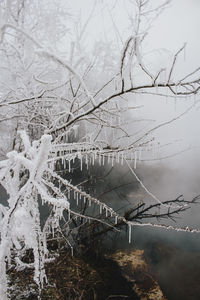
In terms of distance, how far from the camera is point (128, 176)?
40.2ft

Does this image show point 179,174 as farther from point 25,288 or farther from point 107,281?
point 25,288

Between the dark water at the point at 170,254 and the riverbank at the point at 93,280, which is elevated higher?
the riverbank at the point at 93,280

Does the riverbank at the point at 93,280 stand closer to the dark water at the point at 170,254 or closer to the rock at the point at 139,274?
the rock at the point at 139,274

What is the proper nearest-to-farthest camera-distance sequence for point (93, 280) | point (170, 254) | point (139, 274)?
point (93, 280), point (139, 274), point (170, 254)

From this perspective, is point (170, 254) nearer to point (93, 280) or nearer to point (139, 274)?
Result: point (139, 274)

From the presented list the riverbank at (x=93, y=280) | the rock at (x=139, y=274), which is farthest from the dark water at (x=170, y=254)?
the riverbank at (x=93, y=280)

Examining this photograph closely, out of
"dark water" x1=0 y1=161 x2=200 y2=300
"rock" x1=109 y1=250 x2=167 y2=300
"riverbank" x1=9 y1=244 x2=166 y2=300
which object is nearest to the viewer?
"riverbank" x1=9 y1=244 x2=166 y2=300

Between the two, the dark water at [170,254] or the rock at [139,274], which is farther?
the dark water at [170,254]

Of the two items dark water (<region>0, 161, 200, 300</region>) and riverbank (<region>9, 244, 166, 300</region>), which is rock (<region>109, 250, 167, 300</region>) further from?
dark water (<region>0, 161, 200, 300</region>)

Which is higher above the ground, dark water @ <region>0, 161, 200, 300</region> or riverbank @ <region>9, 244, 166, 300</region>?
riverbank @ <region>9, 244, 166, 300</region>

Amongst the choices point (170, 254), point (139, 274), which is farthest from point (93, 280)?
point (170, 254)

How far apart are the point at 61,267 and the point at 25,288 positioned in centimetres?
75

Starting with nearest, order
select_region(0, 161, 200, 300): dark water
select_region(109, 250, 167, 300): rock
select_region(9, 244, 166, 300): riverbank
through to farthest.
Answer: select_region(9, 244, 166, 300): riverbank, select_region(109, 250, 167, 300): rock, select_region(0, 161, 200, 300): dark water

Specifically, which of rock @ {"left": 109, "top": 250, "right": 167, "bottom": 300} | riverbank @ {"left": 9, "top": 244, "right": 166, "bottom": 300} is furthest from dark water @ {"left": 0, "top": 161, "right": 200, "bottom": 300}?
riverbank @ {"left": 9, "top": 244, "right": 166, "bottom": 300}
